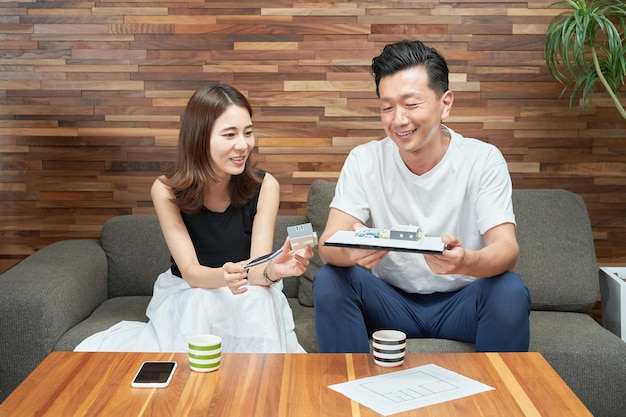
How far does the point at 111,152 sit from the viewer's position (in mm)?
3592

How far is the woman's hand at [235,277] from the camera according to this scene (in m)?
2.48

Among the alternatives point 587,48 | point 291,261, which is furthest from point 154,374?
point 587,48

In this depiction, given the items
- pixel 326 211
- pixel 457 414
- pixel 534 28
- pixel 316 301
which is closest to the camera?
pixel 457 414

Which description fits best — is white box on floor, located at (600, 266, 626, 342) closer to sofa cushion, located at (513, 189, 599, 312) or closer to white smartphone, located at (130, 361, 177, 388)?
sofa cushion, located at (513, 189, 599, 312)

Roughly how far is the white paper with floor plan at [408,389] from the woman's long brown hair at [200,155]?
116 centimetres

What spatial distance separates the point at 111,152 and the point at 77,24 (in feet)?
1.87

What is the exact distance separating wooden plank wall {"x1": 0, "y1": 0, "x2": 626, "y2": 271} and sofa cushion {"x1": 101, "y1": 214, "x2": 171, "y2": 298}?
33cm

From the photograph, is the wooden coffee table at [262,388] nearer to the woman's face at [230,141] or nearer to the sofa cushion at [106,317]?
the sofa cushion at [106,317]

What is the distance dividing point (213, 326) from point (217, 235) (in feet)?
1.29

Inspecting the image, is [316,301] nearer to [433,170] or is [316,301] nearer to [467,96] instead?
[433,170]

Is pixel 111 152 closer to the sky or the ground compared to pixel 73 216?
closer to the sky

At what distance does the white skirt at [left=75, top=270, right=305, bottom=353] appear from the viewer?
8.36 feet

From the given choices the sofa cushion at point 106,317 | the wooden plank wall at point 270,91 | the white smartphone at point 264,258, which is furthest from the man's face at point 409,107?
the sofa cushion at point 106,317

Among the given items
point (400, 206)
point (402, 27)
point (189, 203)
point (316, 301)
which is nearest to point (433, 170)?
point (400, 206)
